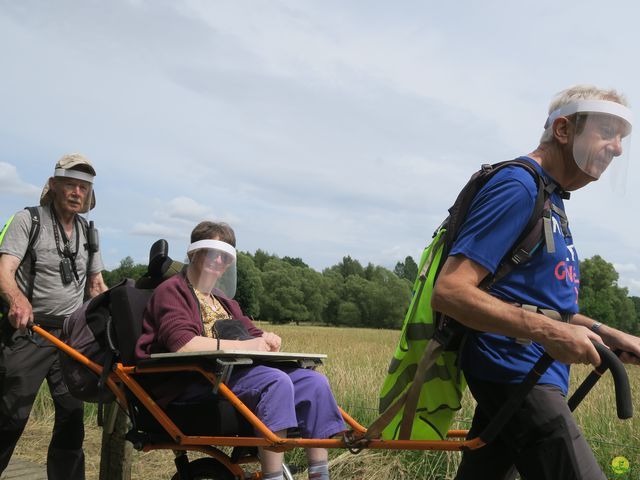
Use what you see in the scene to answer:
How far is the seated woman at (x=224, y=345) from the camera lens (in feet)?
10.7

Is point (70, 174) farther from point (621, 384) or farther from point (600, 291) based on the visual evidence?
point (600, 291)

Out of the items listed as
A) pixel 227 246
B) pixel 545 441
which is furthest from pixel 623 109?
pixel 227 246

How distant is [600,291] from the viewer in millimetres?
63562

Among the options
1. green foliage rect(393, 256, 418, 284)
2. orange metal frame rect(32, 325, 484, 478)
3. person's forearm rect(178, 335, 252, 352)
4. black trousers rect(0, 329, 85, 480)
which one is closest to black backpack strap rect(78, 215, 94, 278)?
black trousers rect(0, 329, 85, 480)

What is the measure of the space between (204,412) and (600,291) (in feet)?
215

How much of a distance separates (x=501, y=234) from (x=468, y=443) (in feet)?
2.72

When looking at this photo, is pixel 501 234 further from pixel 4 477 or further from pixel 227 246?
pixel 4 477

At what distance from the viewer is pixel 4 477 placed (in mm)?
5602

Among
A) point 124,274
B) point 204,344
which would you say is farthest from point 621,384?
point 124,274

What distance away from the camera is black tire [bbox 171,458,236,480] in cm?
371

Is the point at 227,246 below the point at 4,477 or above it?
above

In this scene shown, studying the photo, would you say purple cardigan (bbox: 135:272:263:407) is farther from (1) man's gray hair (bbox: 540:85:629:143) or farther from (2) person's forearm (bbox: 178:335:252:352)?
(1) man's gray hair (bbox: 540:85:629:143)

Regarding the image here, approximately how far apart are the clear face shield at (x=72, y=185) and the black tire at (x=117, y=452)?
1458 millimetres

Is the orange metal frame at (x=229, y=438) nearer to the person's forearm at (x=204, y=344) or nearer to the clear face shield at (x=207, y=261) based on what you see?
the person's forearm at (x=204, y=344)
